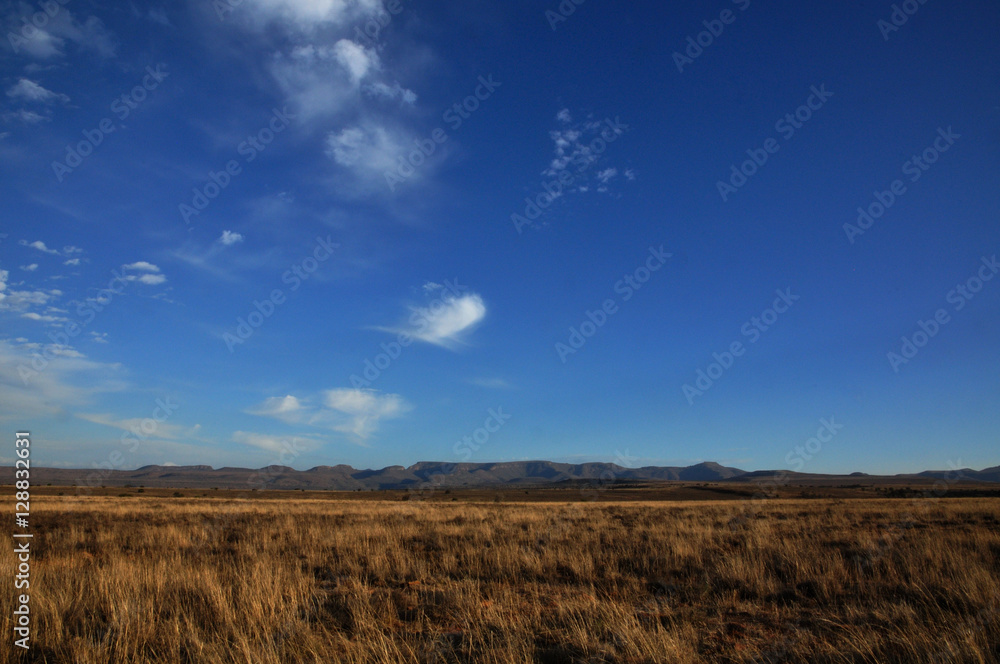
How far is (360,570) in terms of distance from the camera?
9797 millimetres

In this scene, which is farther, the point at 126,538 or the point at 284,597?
the point at 126,538

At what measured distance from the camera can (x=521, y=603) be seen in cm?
716

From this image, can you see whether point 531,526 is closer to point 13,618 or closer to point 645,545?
point 645,545

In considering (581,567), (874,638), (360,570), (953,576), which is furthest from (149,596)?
(953,576)

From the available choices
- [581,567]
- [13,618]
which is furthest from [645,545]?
[13,618]

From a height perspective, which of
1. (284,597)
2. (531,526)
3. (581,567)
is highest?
(284,597)

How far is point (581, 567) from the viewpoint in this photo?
9.91 meters

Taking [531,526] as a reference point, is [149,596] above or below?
above

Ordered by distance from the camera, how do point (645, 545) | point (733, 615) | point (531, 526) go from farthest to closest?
point (531, 526), point (645, 545), point (733, 615)

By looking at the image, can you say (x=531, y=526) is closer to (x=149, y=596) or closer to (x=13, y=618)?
(x=149, y=596)

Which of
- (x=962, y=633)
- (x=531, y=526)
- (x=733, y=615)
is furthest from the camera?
(x=531, y=526)

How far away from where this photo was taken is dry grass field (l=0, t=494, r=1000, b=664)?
494 centimetres

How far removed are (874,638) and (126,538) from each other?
1832 cm

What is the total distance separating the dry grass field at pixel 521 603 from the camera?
494 centimetres
